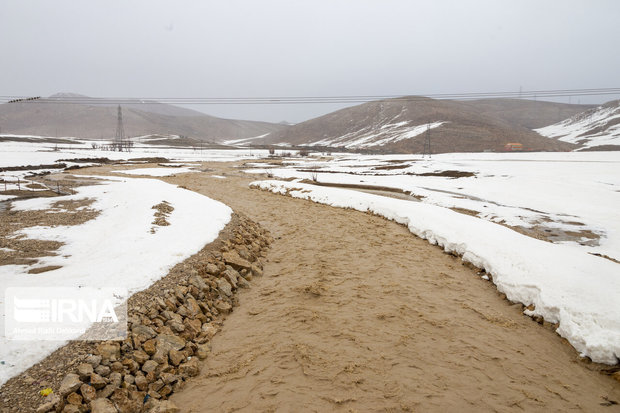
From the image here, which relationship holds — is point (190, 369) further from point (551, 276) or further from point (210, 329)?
point (551, 276)

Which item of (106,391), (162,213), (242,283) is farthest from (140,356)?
(162,213)

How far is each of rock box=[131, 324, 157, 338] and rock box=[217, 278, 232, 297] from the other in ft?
8.04

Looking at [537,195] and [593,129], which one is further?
[593,129]

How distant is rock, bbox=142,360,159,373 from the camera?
511 centimetres

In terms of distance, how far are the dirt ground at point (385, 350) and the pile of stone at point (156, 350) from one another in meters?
0.34

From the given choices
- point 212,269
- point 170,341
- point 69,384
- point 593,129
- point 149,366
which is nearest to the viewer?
point 69,384

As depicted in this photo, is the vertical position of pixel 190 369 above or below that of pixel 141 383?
below

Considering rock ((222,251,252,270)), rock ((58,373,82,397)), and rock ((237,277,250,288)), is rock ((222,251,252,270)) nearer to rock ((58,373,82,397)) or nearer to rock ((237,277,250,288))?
rock ((237,277,250,288))

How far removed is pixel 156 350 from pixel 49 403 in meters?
1.69

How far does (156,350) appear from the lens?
18.1 ft

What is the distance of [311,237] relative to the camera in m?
13.6

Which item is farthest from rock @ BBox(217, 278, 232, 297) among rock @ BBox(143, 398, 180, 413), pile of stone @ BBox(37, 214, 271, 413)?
rock @ BBox(143, 398, 180, 413)

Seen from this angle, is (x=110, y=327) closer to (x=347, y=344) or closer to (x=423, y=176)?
(x=347, y=344)

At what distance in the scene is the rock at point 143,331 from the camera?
5.63 meters
